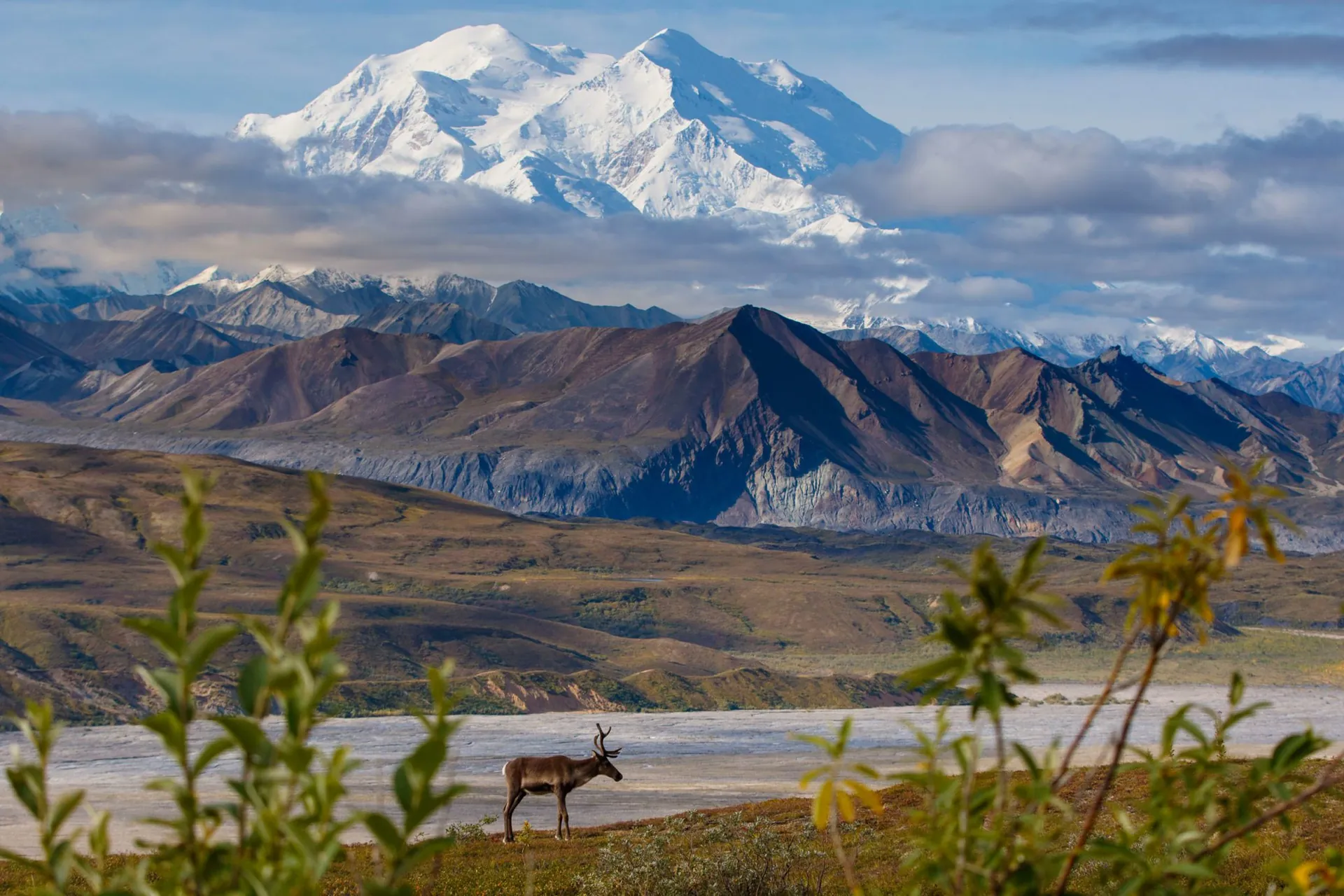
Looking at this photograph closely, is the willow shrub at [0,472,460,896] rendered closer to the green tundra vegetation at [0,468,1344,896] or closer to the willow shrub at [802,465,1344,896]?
the green tundra vegetation at [0,468,1344,896]

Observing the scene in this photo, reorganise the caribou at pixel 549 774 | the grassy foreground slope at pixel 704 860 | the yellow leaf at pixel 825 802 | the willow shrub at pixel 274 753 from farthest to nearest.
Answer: the caribou at pixel 549 774, the grassy foreground slope at pixel 704 860, the yellow leaf at pixel 825 802, the willow shrub at pixel 274 753

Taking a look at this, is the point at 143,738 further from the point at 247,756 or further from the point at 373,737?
the point at 247,756

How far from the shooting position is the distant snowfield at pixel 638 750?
3036 inches

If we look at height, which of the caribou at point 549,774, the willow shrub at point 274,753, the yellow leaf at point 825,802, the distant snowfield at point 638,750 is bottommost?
the distant snowfield at point 638,750

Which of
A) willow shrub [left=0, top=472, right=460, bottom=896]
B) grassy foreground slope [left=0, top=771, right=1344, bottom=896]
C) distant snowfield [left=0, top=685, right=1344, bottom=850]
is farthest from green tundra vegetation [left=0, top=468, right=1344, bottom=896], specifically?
distant snowfield [left=0, top=685, right=1344, bottom=850]

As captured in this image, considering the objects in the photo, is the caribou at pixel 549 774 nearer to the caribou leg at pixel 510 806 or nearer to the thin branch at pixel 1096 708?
the caribou leg at pixel 510 806

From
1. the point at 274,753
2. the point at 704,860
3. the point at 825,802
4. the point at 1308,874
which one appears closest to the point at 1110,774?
the point at 1308,874

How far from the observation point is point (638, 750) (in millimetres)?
114562

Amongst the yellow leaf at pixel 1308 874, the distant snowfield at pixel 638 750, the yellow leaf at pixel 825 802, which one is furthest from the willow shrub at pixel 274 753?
the distant snowfield at pixel 638 750

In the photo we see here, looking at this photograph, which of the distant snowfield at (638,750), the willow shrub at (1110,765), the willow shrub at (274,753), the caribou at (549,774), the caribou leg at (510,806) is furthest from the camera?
the distant snowfield at (638,750)

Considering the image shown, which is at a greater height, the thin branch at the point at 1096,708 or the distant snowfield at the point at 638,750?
the thin branch at the point at 1096,708

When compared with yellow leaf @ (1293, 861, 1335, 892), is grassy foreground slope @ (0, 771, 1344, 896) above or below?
below

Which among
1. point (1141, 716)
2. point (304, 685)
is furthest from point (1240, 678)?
point (1141, 716)

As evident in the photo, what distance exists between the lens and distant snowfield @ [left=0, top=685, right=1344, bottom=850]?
7712 cm
